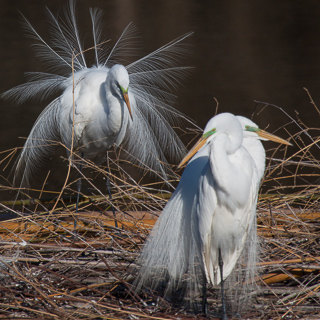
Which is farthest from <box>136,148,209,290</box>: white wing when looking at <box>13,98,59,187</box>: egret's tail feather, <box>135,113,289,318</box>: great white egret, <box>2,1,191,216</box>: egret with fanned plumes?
<box>13,98,59,187</box>: egret's tail feather

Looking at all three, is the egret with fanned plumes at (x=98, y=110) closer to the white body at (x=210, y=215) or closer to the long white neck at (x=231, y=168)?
the white body at (x=210, y=215)

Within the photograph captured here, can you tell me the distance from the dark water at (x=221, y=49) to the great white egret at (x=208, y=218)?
3.76 meters

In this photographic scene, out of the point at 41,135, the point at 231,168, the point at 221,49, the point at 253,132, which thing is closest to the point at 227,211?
the point at 231,168

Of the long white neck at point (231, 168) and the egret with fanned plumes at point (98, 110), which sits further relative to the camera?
the egret with fanned plumes at point (98, 110)

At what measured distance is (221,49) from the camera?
412 inches

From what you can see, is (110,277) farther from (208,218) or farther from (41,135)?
(41,135)

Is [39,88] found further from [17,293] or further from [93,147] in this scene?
[17,293]

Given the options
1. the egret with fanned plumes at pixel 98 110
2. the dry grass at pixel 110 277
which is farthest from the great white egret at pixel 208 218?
the egret with fanned plumes at pixel 98 110

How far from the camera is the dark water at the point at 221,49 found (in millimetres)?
7281

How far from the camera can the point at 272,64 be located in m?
9.49

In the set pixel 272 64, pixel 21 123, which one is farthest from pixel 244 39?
pixel 21 123

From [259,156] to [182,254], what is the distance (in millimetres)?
460

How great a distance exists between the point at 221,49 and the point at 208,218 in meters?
8.49

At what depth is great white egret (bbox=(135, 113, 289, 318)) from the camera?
2188 millimetres
